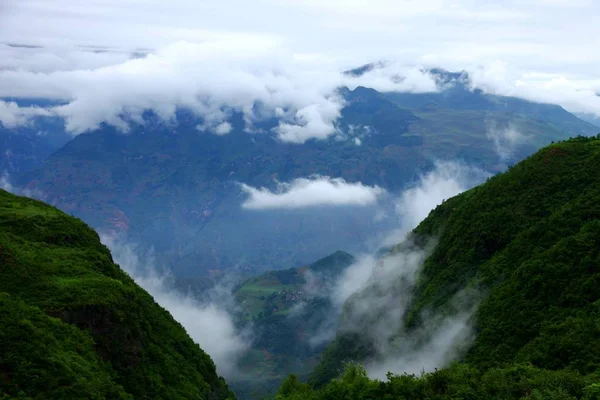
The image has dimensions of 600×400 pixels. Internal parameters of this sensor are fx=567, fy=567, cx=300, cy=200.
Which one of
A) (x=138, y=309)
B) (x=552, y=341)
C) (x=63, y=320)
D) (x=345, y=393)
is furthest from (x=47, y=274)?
(x=552, y=341)

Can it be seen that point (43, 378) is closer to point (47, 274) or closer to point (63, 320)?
point (63, 320)

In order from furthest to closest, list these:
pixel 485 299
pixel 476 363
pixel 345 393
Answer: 1. pixel 485 299
2. pixel 476 363
3. pixel 345 393

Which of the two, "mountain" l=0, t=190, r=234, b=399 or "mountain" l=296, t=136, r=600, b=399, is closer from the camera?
"mountain" l=0, t=190, r=234, b=399

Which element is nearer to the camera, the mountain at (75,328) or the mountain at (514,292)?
the mountain at (75,328)
